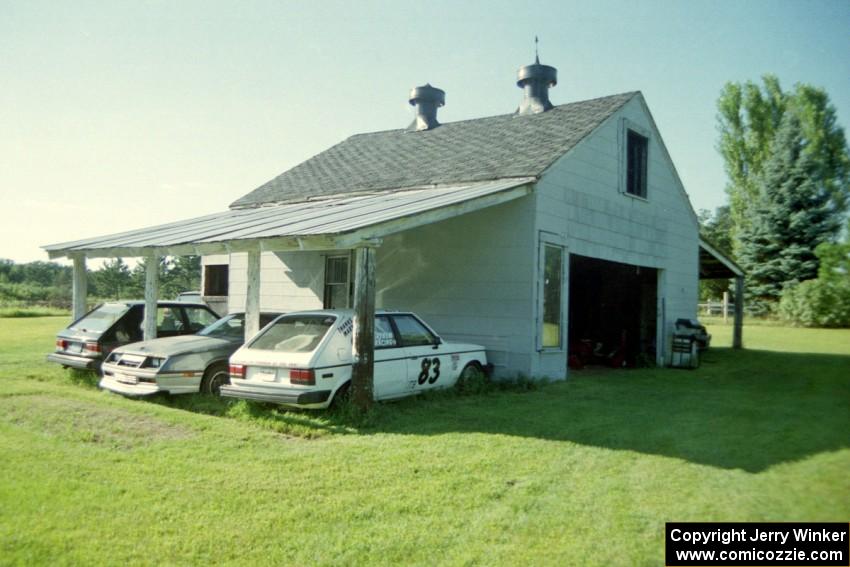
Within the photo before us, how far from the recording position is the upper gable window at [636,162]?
1505 cm

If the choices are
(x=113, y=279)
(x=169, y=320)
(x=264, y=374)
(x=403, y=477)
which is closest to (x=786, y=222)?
(x=169, y=320)

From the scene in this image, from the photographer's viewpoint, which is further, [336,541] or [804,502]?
[804,502]

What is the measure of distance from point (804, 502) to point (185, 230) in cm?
1095

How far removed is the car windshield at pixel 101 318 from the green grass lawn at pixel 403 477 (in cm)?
138

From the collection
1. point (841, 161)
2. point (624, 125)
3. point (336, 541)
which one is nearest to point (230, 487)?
point (336, 541)

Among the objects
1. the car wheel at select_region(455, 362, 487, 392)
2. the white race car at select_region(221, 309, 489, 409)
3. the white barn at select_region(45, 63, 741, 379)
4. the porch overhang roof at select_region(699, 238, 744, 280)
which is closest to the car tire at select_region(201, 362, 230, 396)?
the white barn at select_region(45, 63, 741, 379)

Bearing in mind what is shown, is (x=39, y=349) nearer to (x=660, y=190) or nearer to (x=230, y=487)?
(x=230, y=487)

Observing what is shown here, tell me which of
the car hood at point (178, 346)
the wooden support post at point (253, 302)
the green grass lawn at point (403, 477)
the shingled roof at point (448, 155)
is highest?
the shingled roof at point (448, 155)

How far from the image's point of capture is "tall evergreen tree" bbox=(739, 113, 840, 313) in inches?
1276

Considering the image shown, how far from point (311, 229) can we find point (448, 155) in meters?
7.07

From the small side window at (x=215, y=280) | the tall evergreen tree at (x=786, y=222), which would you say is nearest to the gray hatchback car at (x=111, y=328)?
the small side window at (x=215, y=280)

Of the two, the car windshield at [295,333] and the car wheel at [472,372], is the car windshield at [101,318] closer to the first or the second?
the car windshield at [295,333]

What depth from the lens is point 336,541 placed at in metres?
4.22

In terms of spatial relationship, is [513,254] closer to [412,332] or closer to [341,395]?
[412,332]
